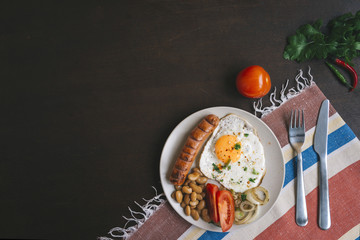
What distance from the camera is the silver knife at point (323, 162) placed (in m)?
2.98

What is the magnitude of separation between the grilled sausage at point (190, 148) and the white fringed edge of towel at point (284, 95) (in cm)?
52

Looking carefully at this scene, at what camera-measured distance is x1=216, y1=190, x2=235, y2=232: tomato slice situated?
2770 mm

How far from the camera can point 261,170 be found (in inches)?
117

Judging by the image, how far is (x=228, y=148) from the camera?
2.91 meters

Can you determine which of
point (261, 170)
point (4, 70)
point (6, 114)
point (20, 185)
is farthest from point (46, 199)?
point (261, 170)

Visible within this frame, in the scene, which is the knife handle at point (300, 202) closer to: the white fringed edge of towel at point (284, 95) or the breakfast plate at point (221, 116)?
the breakfast plate at point (221, 116)

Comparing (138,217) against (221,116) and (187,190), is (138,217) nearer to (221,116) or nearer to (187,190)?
(187,190)

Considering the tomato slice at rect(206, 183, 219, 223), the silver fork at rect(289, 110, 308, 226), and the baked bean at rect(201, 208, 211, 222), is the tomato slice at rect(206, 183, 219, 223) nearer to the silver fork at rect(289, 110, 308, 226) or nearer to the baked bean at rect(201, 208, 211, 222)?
the baked bean at rect(201, 208, 211, 222)

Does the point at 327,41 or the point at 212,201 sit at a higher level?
the point at 327,41

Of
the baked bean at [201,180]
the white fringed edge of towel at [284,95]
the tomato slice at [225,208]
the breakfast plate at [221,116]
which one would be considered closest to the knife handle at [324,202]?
the breakfast plate at [221,116]

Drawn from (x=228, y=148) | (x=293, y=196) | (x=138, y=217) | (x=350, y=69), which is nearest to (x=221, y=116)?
(x=228, y=148)

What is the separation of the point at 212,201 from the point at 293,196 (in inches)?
33.8

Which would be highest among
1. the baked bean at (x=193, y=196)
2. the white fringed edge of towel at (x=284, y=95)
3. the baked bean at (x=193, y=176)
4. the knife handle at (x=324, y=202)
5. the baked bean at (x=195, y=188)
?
the white fringed edge of towel at (x=284, y=95)

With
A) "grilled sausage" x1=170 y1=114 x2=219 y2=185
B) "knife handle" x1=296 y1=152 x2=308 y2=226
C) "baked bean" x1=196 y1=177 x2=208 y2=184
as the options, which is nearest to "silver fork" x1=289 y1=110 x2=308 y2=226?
"knife handle" x1=296 y1=152 x2=308 y2=226
